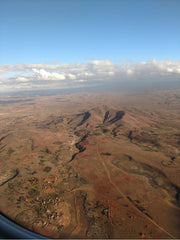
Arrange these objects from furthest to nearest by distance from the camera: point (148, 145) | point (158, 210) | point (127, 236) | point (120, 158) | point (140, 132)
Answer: point (140, 132) → point (148, 145) → point (120, 158) → point (158, 210) → point (127, 236)

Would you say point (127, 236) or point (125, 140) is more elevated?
point (127, 236)

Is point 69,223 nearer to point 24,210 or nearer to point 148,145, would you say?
point 24,210

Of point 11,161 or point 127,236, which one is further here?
point 11,161

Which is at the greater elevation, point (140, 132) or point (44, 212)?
point (44, 212)

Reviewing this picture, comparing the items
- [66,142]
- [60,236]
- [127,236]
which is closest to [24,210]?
[60,236]

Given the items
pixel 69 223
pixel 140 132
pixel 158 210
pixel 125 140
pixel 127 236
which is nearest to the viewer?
pixel 127 236

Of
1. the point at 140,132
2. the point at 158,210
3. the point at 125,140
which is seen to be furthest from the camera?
the point at 140,132

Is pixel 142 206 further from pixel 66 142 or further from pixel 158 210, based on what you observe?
pixel 66 142

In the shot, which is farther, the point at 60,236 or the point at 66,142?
the point at 66,142

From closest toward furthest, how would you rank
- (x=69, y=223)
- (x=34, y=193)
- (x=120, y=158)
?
(x=69, y=223)
(x=34, y=193)
(x=120, y=158)

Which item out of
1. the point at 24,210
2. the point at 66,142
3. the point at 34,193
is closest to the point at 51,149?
the point at 66,142
